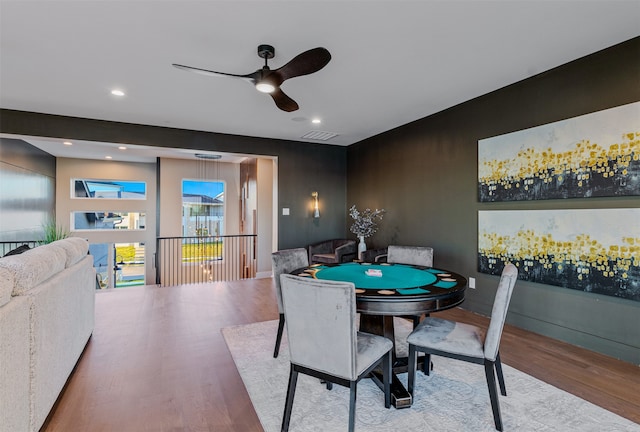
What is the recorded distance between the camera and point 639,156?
2.58 meters

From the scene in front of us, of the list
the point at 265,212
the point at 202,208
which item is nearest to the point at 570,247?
the point at 265,212

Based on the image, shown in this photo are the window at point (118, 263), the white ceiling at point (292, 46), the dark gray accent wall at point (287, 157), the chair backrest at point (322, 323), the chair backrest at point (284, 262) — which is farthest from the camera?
the window at point (118, 263)

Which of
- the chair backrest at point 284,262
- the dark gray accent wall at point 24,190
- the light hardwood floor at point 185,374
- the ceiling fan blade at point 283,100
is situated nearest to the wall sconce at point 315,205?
the light hardwood floor at point 185,374

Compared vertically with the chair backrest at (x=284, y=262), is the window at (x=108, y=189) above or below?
above

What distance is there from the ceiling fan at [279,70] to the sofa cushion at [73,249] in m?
1.75

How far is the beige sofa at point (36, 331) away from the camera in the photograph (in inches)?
59.5

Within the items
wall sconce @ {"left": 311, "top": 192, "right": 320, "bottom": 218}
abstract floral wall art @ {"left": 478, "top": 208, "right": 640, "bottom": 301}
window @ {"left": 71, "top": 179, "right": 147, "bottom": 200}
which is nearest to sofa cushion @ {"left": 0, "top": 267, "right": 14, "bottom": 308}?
abstract floral wall art @ {"left": 478, "top": 208, "right": 640, "bottom": 301}

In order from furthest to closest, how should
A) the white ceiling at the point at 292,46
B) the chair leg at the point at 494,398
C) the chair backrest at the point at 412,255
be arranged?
the chair backrest at the point at 412,255
the white ceiling at the point at 292,46
the chair leg at the point at 494,398

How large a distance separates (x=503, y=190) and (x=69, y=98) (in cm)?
526

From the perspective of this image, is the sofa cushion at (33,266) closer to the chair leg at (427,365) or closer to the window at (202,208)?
the chair leg at (427,365)

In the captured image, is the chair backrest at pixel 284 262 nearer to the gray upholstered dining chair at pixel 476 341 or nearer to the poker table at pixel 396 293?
the poker table at pixel 396 293

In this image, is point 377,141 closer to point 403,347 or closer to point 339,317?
point 403,347

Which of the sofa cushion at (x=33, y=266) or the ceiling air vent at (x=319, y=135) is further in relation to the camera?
the ceiling air vent at (x=319, y=135)

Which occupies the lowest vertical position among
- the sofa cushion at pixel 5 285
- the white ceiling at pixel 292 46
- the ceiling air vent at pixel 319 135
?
the sofa cushion at pixel 5 285
